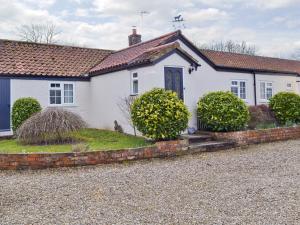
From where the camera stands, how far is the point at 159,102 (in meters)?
10.4

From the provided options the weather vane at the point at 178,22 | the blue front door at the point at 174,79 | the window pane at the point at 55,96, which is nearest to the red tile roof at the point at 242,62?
the weather vane at the point at 178,22

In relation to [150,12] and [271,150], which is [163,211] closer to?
[271,150]

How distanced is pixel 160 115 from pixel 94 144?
269cm

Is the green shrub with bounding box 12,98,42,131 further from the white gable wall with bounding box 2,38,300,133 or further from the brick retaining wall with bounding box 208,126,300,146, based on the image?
the brick retaining wall with bounding box 208,126,300,146

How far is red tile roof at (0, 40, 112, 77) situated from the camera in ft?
49.3

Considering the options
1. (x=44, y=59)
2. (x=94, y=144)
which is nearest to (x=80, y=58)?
(x=44, y=59)

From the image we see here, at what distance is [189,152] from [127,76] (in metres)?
→ 4.94

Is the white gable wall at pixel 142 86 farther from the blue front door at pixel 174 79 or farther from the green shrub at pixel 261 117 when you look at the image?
the green shrub at pixel 261 117

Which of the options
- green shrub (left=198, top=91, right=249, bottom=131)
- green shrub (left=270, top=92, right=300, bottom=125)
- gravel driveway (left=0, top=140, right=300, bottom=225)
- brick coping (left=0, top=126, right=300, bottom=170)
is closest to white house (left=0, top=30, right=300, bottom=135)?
green shrub (left=198, top=91, right=249, bottom=131)

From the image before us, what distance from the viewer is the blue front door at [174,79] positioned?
13008 mm

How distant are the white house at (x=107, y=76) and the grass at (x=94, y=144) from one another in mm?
1047

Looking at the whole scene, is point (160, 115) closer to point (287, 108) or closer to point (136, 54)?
point (136, 54)

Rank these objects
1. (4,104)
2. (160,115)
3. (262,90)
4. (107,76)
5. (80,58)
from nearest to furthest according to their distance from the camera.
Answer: (160,115)
(4,104)
(107,76)
(80,58)
(262,90)

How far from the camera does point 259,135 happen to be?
40.9 ft
